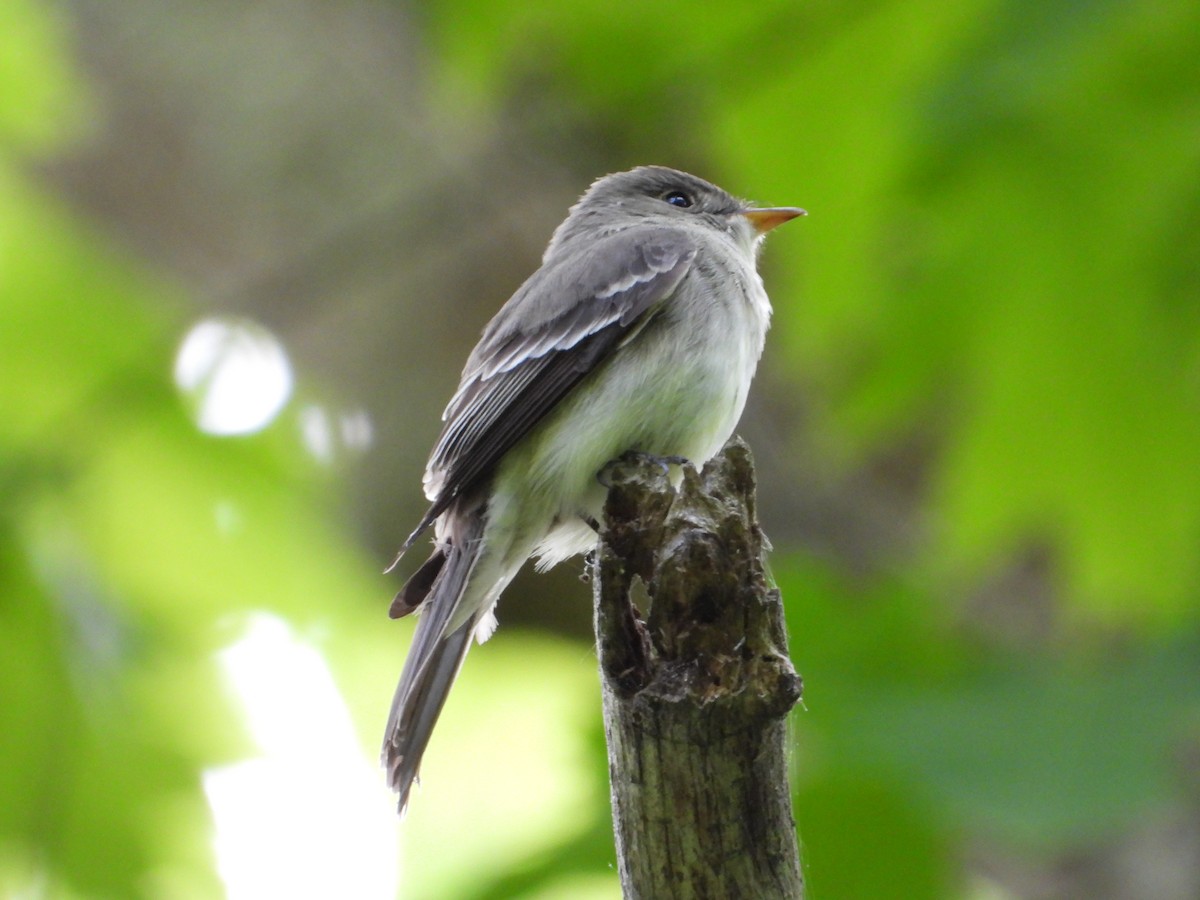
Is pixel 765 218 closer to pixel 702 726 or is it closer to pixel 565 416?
pixel 565 416

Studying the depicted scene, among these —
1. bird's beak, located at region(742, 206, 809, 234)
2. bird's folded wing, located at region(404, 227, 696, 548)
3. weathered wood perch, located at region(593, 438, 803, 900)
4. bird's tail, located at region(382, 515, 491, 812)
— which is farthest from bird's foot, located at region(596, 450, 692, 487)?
weathered wood perch, located at region(593, 438, 803, 900)

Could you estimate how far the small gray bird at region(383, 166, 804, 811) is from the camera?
4117 mm

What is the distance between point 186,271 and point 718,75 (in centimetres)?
387

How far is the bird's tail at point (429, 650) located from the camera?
3705 mm

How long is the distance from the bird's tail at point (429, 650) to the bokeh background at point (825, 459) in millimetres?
385

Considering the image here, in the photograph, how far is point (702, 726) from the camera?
244 centimetres

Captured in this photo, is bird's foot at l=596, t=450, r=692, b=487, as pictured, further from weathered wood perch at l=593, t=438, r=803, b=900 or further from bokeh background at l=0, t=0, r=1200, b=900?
weathered wood perch at l=593, t=438, r=803, b=900

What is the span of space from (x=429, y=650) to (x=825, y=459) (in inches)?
66.1

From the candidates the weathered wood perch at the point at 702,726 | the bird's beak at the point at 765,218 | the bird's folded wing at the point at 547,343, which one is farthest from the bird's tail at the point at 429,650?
the bird's beak at the point at 765,218

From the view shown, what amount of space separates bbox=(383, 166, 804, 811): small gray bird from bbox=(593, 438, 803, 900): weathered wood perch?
1.29m

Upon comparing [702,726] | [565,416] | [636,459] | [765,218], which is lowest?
[702,726]

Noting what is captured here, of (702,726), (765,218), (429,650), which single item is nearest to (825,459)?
(765,218)

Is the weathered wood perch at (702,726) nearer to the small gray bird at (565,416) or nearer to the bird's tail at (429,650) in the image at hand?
the bird's tail at (429,650)

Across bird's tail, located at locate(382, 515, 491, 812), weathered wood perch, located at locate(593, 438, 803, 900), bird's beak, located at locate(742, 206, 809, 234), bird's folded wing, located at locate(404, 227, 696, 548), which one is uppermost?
bird's beak, located at locate(742, 206, 809, 234)
